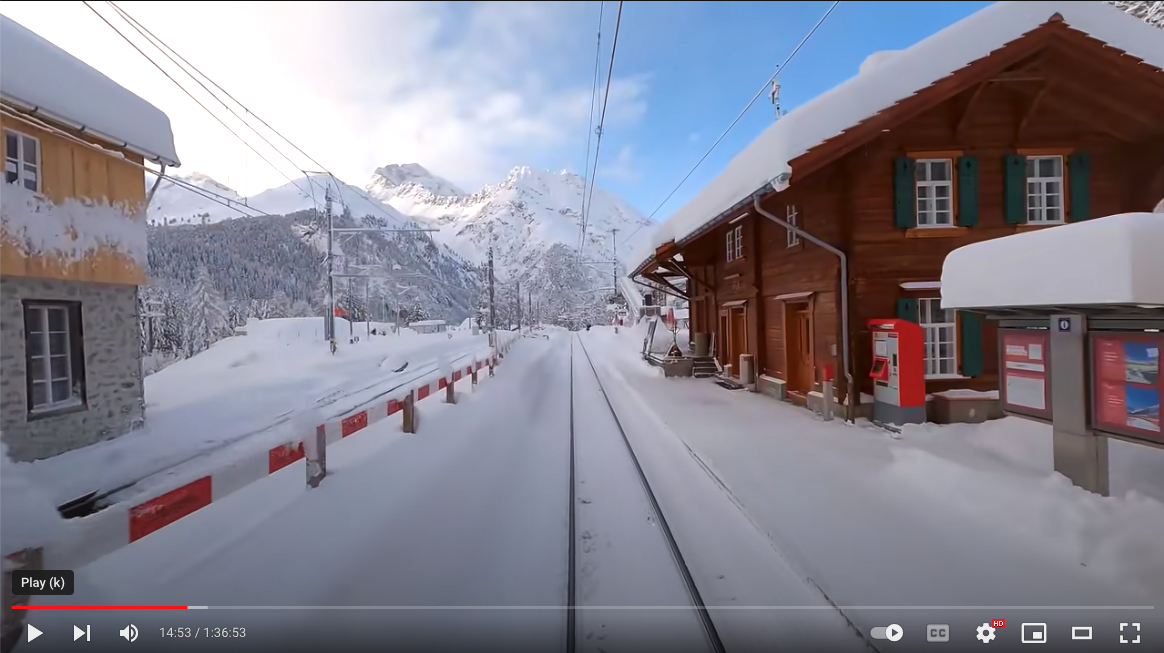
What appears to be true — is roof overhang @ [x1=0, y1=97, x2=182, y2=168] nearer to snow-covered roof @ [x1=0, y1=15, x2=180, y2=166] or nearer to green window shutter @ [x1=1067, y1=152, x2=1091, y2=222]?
snow-covered roof @ [x1=0, y1=15, x2=180, y2=166]

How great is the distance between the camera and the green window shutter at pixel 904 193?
9.79 meters

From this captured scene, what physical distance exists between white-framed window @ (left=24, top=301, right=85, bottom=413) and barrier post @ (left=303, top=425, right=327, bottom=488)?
361 centimetres

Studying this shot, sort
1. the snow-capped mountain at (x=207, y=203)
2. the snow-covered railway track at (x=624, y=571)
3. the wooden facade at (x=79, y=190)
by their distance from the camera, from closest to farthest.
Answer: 1. the snow-covered railway track at (x=624, y=571)
2. the wooden facade at (x=79, y=190)
3. the snow-capped mountain at (x=207, y=203)

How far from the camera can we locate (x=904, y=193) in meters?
9.80

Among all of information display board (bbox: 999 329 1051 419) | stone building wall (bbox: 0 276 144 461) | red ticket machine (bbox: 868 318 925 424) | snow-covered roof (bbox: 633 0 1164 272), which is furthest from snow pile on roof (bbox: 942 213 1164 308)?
stone building wall (bbox: 0 276 144 461)

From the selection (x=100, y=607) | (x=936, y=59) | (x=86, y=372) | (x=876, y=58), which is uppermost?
(x=876, y=58)

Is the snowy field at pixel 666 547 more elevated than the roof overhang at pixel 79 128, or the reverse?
the roof overhang at pixel 79 128

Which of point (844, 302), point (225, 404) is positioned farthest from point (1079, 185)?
point (225, 404)

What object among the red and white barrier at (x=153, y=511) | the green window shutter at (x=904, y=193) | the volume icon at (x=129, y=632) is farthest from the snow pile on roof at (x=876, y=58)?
the volume icon at (x=129, y=632)

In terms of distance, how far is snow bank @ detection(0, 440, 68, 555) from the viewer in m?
2.64

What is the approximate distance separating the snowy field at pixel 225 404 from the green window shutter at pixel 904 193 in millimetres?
10292

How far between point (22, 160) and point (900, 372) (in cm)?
1210

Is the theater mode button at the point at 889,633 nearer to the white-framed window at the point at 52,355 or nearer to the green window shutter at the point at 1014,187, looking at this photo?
the white-framed window at the point at 52,355

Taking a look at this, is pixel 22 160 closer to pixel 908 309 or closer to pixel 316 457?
pixel 316 457
